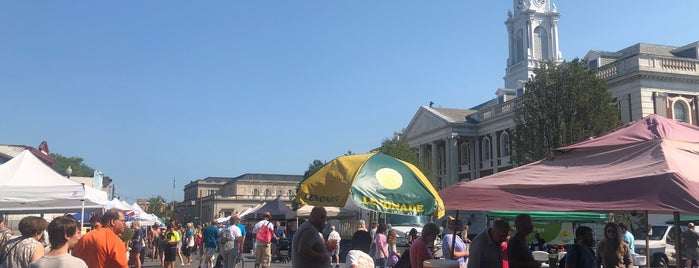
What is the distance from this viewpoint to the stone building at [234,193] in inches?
4500

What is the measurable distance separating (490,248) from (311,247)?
7.06ft

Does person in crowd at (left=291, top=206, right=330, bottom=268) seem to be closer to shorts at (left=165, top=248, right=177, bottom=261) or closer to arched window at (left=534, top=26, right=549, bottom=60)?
shorts at (left=165, top=248, right=177, bottom=261)

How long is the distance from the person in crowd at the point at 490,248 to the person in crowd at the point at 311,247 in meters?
1.84

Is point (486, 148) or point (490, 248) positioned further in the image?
point (486, 148)

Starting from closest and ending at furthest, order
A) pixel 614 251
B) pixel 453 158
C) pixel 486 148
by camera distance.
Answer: pixel 614 251 < pixel 486 148 < pixel 453 158

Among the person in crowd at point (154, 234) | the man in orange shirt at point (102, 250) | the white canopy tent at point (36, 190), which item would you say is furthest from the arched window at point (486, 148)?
the man in orange shirt at point (102, 250)

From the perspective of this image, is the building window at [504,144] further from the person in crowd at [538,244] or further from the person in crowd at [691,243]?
the person in crowd at [691,243]

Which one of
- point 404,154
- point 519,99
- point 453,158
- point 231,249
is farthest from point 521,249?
point 453,158

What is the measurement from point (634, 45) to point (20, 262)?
47.4 meters

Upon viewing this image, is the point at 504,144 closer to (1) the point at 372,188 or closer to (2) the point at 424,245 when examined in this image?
(2) the point at 424,245

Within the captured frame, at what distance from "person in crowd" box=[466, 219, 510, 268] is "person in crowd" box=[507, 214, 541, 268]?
0.17 m

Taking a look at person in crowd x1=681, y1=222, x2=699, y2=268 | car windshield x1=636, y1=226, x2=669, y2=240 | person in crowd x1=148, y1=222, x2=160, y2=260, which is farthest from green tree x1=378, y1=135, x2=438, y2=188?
person in crowd x1=681, y1=222, x2=699, y2=268

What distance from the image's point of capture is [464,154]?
187ft

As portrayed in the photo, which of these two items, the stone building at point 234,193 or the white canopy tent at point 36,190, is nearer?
the white canopy tent at point 36,190
